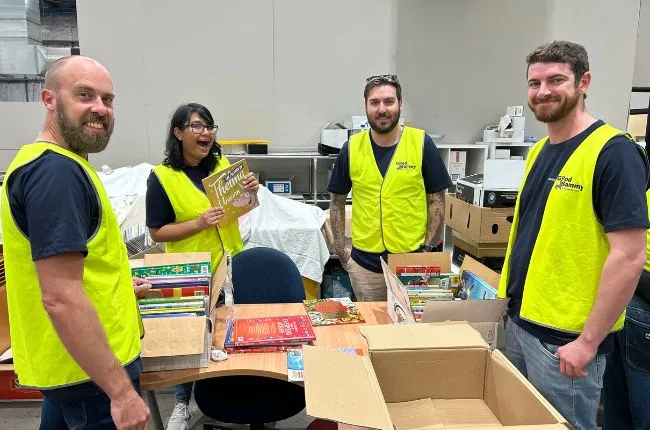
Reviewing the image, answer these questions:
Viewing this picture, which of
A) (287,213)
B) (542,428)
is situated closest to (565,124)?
(542,428)

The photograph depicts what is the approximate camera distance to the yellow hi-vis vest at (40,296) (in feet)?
3.60

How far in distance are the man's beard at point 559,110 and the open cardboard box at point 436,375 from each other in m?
0.67

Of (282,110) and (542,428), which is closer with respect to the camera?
(542,428)

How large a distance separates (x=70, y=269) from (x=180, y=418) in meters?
1.49

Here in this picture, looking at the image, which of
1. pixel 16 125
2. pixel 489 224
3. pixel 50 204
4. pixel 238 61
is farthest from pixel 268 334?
pixel 16 125

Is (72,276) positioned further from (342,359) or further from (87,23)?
(87,23)

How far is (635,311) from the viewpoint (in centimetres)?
158

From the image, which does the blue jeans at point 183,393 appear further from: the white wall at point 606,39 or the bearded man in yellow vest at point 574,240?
the white wall at point 606,39

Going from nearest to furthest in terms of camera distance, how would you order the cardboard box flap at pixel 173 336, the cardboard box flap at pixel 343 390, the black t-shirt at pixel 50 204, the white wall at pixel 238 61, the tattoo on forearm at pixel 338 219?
the cardboard box flap at pixel 343 390 < the black t-shirt at pixel 50 204 < the cardboard box flap at pixel 173 336 < the tattoo on forearm at pixel 338 219 < the white wall at pixel 238 61

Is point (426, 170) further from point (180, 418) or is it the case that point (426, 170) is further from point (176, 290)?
point (180, 418)

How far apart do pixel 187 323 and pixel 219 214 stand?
26.8 inches

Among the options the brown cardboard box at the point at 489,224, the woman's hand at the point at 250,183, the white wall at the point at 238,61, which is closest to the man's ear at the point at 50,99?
the woman's hand at the point at 250,183

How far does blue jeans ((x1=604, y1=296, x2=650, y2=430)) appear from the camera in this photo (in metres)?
1.57

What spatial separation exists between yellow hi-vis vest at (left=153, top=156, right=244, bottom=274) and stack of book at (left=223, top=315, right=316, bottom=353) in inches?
15.4
